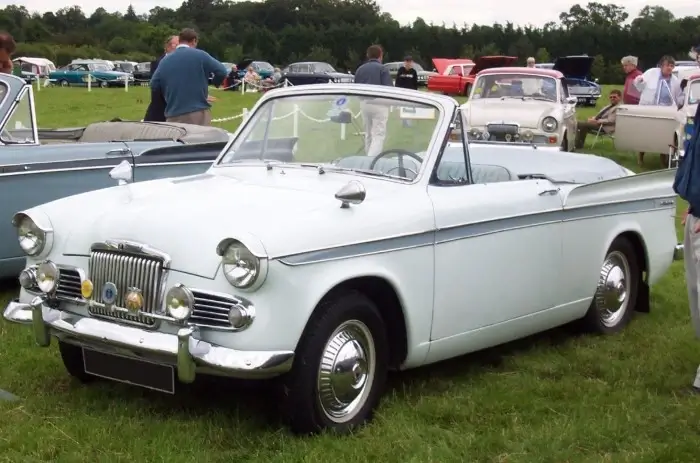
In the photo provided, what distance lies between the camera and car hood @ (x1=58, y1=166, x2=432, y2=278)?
3.72 meters

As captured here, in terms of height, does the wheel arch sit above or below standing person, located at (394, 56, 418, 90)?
below

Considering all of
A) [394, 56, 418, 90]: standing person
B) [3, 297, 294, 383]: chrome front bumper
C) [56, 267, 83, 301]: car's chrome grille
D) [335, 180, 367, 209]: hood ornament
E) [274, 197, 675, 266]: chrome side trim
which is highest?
[394, 56, 418, 90]: standing person

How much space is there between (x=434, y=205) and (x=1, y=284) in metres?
3.64

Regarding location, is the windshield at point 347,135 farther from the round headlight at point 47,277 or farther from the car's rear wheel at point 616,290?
the car's rear wheel at point 616,290

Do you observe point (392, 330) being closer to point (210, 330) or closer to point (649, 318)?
point (210, 330)

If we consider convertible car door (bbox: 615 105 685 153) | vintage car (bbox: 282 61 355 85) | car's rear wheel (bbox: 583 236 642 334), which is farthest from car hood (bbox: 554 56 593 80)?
car's rear wheel (bbox: 583 236 642 334)

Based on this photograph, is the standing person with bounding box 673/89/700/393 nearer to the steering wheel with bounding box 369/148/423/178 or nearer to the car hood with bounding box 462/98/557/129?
the steering wheel with bounding box 369/148/423/178

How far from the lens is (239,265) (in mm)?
3627

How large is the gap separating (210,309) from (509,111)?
1058cm

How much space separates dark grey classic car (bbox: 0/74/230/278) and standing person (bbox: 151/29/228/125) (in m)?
1.64

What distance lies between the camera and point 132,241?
3848 millimetres

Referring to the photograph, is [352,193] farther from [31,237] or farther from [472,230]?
[31,237]

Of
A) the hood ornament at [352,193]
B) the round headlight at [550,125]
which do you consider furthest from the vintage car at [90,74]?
the hood ornament at [352,193]

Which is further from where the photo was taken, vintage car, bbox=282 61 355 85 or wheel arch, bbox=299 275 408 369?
vintage car, bbox=282 61 355 85
